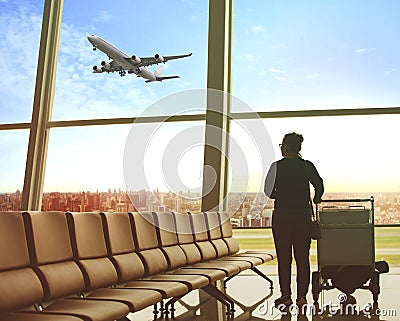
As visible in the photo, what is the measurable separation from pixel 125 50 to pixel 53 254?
486 cm

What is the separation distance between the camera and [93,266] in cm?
278

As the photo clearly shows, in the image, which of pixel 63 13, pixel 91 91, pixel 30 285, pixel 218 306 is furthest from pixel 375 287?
pixel 63 13

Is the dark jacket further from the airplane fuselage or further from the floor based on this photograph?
the airplane fuselage

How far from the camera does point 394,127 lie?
6.14 metres

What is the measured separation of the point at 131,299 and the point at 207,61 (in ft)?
14.9

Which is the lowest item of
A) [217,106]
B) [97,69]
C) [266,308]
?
[266,308]

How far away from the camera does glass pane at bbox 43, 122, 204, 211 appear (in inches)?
253

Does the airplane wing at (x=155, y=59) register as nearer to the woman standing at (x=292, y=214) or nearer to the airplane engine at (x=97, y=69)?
the airplane engine at (x=97, y=69)

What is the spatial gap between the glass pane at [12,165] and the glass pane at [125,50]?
1.99ft

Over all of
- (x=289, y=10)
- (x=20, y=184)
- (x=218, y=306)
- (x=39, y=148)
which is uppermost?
(x=289, y=10)

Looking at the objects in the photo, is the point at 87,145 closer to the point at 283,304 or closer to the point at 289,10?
the point at 289,10

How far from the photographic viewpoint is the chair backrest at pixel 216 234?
4.91 metres

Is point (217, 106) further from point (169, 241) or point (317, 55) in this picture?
point (169, 241)

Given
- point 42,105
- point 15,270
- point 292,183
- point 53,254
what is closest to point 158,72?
point 42,105
